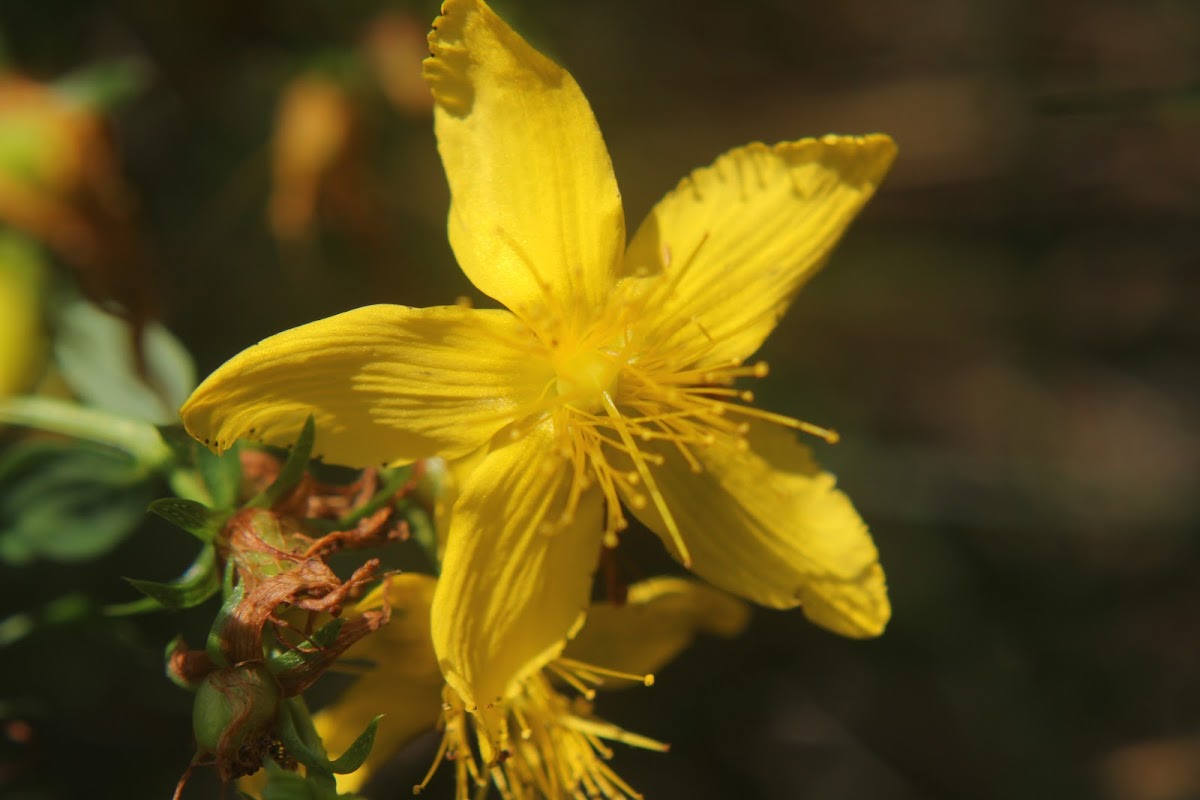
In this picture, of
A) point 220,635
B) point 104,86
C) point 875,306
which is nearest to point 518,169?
point 220,635

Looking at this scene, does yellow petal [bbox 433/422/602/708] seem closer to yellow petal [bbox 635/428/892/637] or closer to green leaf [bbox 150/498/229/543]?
yellow petal [bbox 635/428/892/637]

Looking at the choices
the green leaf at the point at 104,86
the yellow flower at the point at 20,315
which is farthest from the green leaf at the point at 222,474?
the green leaf at the point at 104,86

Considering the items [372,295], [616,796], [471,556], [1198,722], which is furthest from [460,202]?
[1198,722]

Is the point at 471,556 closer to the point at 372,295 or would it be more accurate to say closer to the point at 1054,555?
the point at 372,295

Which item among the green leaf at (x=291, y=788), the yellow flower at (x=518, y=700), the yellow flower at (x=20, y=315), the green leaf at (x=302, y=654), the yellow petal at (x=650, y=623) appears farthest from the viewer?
the yellow flower at (x=20, y=315)

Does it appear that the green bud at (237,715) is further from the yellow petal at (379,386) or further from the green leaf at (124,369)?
the green leaf at (124,369)

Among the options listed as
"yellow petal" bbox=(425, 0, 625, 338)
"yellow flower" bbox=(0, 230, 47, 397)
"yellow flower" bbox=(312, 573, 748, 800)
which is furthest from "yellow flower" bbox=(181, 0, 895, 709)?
"yellow flower" bbox=(0, 230, 47, 397)
